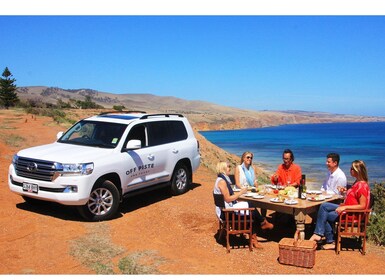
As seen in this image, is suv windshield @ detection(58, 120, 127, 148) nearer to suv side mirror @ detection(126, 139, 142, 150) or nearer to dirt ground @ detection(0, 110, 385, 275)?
suv side mirror @ detection(126, 139, 142, 150)

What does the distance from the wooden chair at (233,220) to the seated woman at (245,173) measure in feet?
3.23

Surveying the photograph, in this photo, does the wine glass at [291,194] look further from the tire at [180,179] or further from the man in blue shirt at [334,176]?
the tire at [180,179]

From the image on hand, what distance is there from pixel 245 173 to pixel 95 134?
3.44 m

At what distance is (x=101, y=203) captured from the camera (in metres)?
8.48

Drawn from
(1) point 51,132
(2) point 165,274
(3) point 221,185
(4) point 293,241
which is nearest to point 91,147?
(3) point 221,185

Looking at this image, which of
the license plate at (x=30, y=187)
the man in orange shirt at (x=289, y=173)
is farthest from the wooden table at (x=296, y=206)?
the license plate at (x=30, y=187)

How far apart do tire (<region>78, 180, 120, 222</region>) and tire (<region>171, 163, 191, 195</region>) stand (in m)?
2.32

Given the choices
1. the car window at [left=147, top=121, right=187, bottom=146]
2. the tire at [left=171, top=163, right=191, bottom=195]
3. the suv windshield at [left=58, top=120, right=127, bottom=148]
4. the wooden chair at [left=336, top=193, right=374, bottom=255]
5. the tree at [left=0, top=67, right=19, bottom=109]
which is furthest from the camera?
the tree at [left=0, top=67, right=19, bottom=109]

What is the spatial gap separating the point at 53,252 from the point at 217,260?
254 centimetres

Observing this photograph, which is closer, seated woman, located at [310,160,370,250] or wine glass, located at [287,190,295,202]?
seated woman, located at [310,160,370,250]

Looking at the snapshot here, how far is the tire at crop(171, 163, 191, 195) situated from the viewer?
1074cm

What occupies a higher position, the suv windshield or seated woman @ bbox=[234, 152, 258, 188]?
the suv windshield

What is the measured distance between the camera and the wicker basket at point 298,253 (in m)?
6.36

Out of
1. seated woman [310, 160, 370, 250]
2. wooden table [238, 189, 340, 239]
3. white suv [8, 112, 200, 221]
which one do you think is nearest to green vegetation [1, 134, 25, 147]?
white suv [8, 112, 200, 221]
